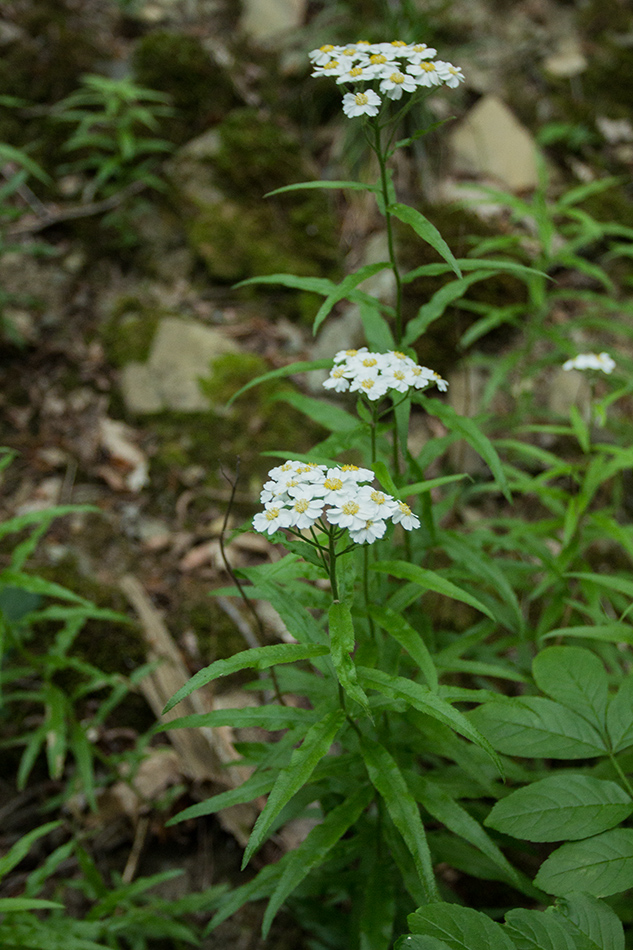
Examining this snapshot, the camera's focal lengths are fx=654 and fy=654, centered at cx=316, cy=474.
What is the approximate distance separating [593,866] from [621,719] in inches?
11.5

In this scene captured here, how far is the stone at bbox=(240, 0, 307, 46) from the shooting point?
204 inches

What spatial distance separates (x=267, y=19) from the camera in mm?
5246

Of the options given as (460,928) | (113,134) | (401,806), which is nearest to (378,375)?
(401,806)

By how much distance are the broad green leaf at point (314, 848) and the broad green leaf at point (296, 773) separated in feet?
0.67

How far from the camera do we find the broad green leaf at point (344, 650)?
3.92 feet

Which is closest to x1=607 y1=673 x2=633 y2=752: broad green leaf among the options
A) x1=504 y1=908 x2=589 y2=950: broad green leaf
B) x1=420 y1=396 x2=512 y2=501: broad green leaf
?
x1=504 y1=908 x2=589 y2=950: broad green leaf

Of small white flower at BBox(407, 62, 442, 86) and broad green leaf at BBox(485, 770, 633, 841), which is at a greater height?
small white flower at BBox(407, 62, 442, 86)

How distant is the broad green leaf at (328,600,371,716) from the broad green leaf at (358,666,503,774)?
0.09 meters

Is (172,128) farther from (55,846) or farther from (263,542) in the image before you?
(55,846)

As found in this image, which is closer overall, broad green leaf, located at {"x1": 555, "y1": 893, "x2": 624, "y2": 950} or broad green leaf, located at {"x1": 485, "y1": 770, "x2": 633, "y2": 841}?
broad green leaf, located at {"x1": 555, "y1": 893, "x2": 624, "y2": 950}

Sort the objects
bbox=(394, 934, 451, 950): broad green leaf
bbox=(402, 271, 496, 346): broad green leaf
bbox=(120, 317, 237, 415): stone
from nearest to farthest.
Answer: bbox=(394, 934, 451, 950): broad green leaf, bbox=(402, 271, 496, 346): broad green leaf, bbox=(120, 317, 237, 415): stone

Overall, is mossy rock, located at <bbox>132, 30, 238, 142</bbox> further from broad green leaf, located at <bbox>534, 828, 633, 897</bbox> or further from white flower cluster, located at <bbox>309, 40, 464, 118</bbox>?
broad green leaf, located at <bbox>534, 828, 633, 897</bbox>

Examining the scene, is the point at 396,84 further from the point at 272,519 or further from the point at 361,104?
the point at 272,519

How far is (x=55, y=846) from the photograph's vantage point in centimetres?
233
